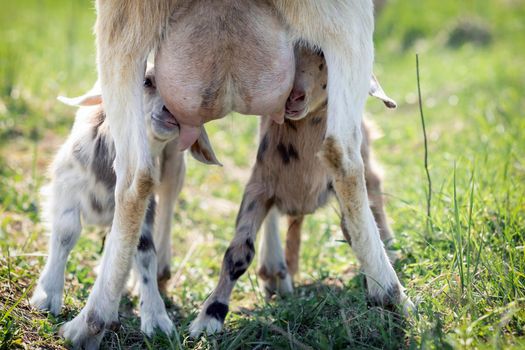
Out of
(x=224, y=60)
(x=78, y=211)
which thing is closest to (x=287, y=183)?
(x=224, y=60)

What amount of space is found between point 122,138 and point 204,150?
2.17 ft

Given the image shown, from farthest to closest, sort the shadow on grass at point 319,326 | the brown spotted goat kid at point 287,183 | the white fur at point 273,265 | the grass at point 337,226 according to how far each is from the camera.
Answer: the white fur at point 273,265 < the brown spotted goat kid at point 287,183 < the grass at point 337,226 < the shadow on grass at point 319,326

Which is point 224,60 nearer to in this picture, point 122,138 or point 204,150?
point 122,138

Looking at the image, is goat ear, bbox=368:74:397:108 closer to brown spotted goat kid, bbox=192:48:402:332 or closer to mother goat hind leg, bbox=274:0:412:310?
brown spotted goat kid, bbox=192:48:402:332

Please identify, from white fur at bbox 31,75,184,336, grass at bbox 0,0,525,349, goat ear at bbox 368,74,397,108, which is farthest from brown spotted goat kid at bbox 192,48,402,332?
white fur at bbox 31,75,184,336

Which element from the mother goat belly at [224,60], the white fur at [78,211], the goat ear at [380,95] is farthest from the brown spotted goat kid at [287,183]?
the white fur at [78,211]

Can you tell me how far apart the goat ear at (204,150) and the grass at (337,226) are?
366mm

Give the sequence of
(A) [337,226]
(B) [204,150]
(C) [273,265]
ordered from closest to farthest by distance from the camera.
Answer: (B) [204,150] → (C) [273,265] → (A) [337,226]

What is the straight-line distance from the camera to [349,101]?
11.2ft

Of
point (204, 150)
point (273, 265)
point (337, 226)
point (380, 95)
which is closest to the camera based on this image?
point (380, 95)

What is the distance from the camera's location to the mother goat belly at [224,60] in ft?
10.9

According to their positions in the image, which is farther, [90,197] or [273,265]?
[273,265]

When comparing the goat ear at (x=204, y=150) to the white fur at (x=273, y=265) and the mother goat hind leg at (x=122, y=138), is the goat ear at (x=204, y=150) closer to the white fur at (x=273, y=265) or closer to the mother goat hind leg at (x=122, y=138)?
the mother goat hind leg at (x=122, y=138)

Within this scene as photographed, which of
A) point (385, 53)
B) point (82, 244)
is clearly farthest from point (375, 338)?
point (385, 53)
